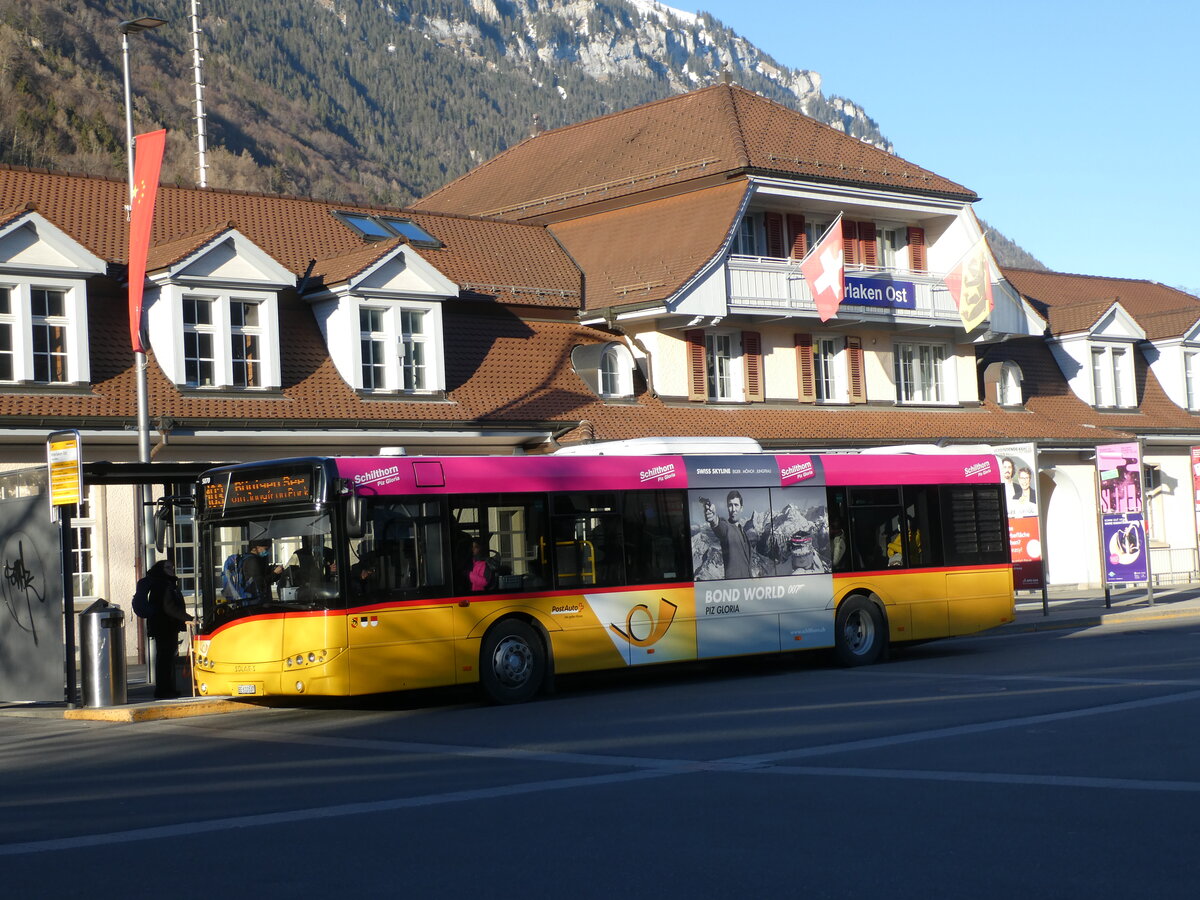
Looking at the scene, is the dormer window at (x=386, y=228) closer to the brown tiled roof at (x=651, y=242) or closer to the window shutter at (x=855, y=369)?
the brown tiled roof at (x=651, y=242)

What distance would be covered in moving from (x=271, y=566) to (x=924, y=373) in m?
24.4

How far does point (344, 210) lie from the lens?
104ft

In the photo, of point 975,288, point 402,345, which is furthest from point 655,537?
point 975,288

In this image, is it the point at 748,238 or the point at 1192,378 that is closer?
the point at 748,238

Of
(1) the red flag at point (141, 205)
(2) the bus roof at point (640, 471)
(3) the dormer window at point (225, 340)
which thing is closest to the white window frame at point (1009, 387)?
(2) the bus roof at point (640, 471)

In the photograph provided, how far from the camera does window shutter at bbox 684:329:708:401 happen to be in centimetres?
3269

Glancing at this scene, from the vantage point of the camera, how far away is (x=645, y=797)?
10258mm

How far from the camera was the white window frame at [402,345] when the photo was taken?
27.8 m

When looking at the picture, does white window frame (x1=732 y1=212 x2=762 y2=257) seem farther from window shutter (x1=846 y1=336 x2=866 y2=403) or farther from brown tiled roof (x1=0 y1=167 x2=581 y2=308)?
brown tiled roof (x1=0 y1=167 x2=581 y2=308)

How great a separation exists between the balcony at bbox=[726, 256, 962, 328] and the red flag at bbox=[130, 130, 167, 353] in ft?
47.9

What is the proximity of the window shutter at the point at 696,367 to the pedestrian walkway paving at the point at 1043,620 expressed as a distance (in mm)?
7730

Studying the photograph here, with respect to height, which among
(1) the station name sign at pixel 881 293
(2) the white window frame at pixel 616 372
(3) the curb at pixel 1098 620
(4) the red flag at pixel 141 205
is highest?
(1) the station name sign at pixel 881 293

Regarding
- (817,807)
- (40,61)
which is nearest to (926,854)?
(817,807)

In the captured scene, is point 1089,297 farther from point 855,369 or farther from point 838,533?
point 838,533
